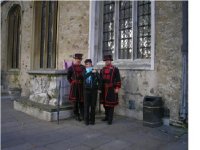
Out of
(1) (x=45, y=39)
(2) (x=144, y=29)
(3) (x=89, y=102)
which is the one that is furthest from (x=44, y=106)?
(1) (x=45, y=39)

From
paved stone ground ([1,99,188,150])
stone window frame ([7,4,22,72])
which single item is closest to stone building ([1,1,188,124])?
paved stone ground ([1,99,188,150])

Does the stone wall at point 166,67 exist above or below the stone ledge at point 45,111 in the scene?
above

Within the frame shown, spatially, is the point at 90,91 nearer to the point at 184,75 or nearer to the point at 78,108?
the point at 78,108

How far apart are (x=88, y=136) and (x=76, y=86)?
184cm

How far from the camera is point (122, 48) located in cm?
766

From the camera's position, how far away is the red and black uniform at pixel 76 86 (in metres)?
6.46

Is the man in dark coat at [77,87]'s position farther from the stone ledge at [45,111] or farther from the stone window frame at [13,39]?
the stone window frame at [13,39]

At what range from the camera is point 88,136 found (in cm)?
496

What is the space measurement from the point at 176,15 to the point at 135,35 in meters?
1.52

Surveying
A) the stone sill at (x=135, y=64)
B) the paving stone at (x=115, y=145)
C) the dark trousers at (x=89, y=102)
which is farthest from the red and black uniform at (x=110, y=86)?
the paving stone at (x=115, y=145)

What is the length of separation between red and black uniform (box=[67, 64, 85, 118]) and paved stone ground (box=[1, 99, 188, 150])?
0.43m

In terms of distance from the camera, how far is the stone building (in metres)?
5.86

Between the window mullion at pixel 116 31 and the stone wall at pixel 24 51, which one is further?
the stone wall at pixel 24 51
